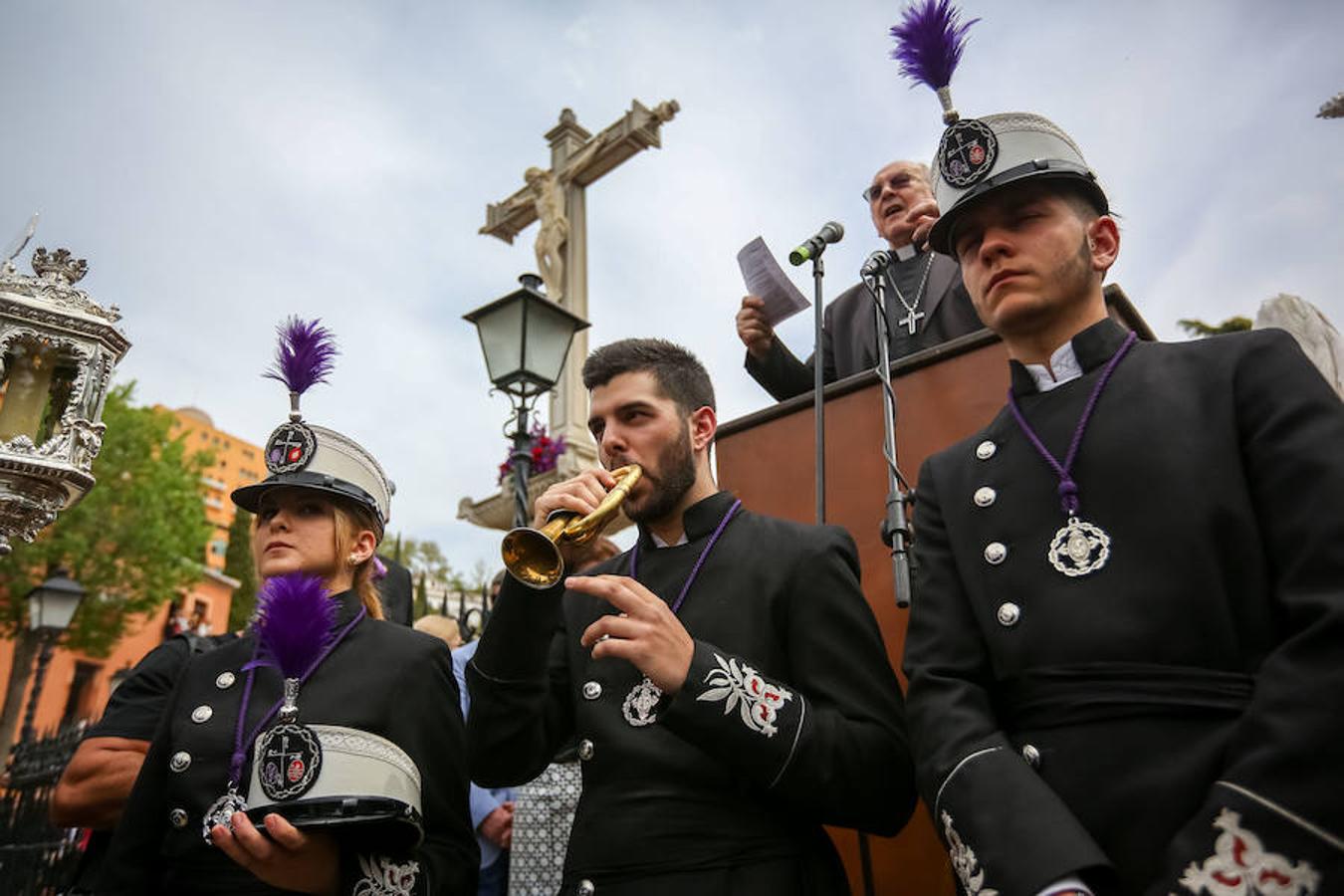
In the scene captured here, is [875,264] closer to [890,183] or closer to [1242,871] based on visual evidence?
[890,183]

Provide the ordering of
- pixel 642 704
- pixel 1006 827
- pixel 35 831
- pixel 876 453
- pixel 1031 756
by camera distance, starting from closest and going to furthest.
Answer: pixel 1006 827
pixel 1031 756
pixel 642 704
pixel 876 453
pixel 35 831

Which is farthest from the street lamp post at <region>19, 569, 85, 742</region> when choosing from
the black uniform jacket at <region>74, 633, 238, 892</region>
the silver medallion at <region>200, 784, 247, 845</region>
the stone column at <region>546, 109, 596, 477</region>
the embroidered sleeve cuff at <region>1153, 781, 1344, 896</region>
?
the embroidered sleeve cuff at <region>1153, 781, 1344, 896</region>

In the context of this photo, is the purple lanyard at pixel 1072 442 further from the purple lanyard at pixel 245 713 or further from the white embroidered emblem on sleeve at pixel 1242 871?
the purple lanyard at pixel 245 713

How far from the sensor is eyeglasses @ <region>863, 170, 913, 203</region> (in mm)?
4699

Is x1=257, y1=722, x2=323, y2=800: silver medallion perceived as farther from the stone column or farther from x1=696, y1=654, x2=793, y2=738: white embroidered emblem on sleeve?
the stone column

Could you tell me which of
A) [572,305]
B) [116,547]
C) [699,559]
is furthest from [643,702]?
[116,547]

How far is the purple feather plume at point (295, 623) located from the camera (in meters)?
2.81

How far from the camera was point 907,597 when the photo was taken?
9.53ft

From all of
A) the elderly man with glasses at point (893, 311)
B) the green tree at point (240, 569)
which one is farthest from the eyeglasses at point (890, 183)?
the green tree at point (240, 569)

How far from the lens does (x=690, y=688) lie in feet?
7.54

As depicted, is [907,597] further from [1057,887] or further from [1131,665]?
[1057,887]

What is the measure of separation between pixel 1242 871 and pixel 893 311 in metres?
3.11

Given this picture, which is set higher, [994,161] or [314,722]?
[994,161]

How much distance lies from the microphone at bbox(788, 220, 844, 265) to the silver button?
8.12ft
